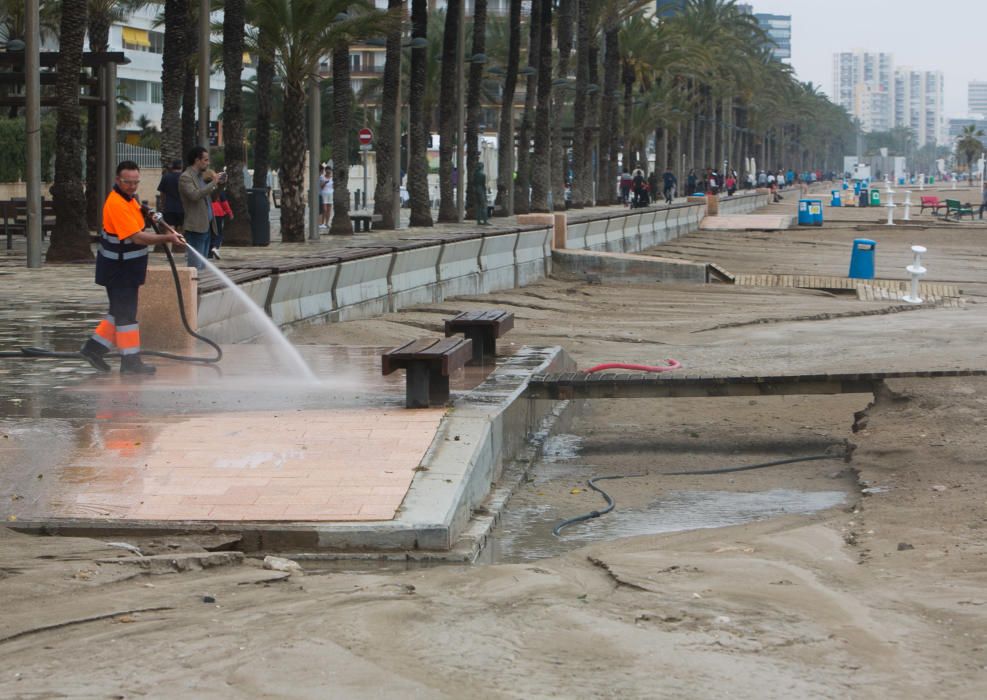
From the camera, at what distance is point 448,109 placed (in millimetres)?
43719

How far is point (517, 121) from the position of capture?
4909 inches

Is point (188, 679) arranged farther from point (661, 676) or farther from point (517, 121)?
point (517, 121)

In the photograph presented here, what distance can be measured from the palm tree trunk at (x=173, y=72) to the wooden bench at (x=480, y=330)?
15654 mm

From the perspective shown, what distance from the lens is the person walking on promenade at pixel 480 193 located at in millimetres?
40094

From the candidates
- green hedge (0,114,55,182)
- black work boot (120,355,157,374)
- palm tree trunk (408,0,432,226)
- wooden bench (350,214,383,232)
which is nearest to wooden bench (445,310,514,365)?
black work boot (120,355,157,374)

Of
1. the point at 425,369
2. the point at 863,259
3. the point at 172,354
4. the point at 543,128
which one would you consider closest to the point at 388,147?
the point at 863,259

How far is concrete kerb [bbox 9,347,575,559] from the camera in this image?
23.4 ft

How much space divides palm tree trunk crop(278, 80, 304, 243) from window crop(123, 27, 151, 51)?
66.5 m

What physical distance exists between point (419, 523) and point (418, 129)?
110 feet

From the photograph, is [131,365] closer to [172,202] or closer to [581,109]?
[172,202]

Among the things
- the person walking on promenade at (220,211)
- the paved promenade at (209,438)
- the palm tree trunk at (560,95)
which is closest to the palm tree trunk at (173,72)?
the person walking on promenade at (220,211)

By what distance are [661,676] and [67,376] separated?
7.03m

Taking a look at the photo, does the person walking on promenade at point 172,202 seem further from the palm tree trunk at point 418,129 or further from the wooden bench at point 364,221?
the palm tree trunk at point 418,129

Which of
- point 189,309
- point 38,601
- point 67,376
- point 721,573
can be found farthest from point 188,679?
point 189,309
